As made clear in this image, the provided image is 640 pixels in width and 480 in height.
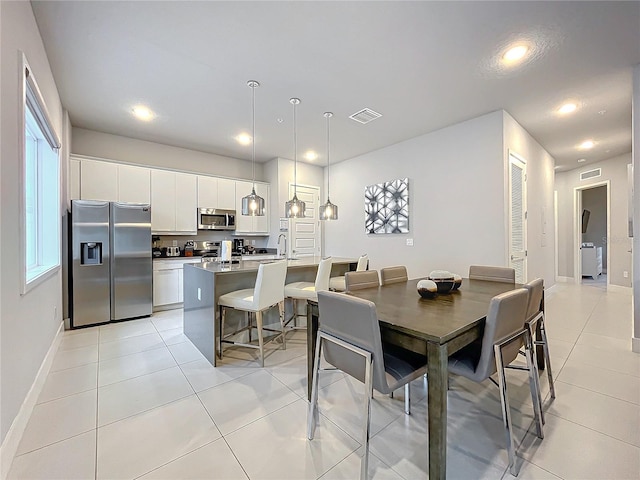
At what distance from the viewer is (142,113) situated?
144 inches

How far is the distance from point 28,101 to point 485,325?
3.50m

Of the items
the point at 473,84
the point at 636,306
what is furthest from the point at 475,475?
the point at 473,84

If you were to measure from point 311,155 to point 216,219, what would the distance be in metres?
2.20

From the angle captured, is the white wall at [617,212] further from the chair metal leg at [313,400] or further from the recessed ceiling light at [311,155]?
the chair metal leg at [313,400]

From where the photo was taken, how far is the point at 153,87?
3.02m

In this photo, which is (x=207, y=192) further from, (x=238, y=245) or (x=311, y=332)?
(x=311, y=332)

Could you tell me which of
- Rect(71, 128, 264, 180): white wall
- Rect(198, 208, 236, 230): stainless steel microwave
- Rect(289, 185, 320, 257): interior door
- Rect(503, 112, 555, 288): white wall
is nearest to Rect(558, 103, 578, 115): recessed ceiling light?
Rect(503, 112, 555, 288): white wall

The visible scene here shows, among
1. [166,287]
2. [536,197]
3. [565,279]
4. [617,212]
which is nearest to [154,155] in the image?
[166,287]

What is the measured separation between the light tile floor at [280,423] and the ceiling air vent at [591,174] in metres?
5.32

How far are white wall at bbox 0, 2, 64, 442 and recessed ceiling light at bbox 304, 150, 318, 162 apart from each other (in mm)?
3736

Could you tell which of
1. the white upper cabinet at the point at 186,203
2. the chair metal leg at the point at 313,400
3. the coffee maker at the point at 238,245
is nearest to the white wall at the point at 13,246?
the chair metal leg at the point at 313,400

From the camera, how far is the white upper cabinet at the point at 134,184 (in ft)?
13.8

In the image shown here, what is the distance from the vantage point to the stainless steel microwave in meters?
4.99

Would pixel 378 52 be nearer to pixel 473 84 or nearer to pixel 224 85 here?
pixel 473 84
